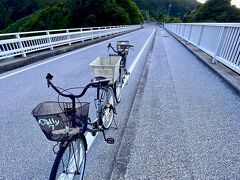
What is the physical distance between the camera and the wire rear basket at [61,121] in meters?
1.41

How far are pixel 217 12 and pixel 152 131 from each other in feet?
294

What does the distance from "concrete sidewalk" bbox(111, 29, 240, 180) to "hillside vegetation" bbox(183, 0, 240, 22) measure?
7804 centimetres

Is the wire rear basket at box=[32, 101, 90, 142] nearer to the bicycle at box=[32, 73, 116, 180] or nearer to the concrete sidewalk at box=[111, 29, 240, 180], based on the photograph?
the bicycle at box=[32, 73, 116, 180]

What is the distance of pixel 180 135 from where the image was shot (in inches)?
107

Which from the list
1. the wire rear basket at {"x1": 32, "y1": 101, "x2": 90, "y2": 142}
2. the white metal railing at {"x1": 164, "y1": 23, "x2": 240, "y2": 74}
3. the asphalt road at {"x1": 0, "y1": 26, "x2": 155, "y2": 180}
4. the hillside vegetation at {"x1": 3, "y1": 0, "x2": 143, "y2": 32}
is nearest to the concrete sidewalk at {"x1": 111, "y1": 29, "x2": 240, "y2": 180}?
the asphalt road at {"x1": 0, "y1": 26, "x2": 155, "y2": 180}

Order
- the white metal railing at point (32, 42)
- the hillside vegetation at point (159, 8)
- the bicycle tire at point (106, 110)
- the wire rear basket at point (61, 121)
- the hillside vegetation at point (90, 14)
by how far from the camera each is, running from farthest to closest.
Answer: the hillside vegetation at point (159, 8) → the hillside vegetation at point (90, 14) → the white metal railing at point (32, 42) → the bicycle tire at point (106, 110) → the wire rear basket at point (61, 121)

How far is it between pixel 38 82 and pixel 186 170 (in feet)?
15.0

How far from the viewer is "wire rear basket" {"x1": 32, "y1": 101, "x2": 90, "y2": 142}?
1.41 meters

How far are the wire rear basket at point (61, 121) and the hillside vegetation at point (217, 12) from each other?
80.9 metres

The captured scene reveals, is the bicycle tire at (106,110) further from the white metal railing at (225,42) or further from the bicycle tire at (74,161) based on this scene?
the white metal railing at (225,42)

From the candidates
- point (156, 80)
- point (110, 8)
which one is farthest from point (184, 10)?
point (156, 80)

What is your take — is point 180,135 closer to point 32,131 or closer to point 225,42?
point 32,131

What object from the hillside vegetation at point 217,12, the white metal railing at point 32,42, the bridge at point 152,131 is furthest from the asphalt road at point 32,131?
the hillside vegetation at point 217,12

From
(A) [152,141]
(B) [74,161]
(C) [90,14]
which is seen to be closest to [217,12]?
(C) [90,14]
